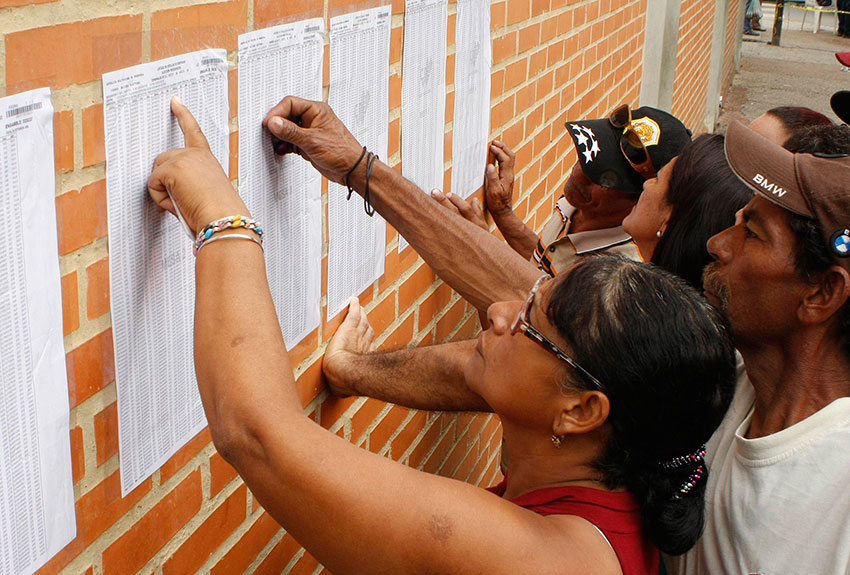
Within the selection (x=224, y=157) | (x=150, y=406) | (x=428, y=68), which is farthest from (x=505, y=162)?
(x=150, y=406)

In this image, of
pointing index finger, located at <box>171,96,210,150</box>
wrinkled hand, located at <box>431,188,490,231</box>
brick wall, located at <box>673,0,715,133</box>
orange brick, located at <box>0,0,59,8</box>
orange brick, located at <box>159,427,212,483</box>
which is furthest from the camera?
brick wall, located at <box>673,0,715,133</box>

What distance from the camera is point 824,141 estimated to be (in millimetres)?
2158

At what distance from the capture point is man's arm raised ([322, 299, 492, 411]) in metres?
2.09

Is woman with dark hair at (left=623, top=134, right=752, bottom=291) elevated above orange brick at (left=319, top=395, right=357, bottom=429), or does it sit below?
above

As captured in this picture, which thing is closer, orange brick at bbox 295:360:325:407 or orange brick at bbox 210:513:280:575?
orange brick at bbox 210:513:280:575

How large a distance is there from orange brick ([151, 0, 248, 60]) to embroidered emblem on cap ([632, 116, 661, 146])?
2.03 m

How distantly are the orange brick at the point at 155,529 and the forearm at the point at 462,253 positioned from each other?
82 cm

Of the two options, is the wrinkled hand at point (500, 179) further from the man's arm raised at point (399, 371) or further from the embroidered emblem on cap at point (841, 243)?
the embroidered emblem on cap at point (841, 243)

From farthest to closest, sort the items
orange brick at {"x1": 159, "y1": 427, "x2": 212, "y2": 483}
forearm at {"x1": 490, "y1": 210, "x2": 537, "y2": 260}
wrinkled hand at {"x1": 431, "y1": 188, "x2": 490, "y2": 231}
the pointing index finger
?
1. forearm at {"x1": 490, "y1": 210, "x2": 537, "y2": 260}
2. wrinkled hand at {"x1": 431, "y1": 188, "x2": 490, "y2": 231}
3. orange brick at {"x1": 159, "y1": 427, "x2": 212, "y2": 483}
4. the pointing index finger

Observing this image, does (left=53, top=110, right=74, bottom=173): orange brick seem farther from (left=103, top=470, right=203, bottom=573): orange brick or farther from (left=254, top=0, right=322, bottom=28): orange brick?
(left=103, top=470, right=203, bottom=573): orange brick

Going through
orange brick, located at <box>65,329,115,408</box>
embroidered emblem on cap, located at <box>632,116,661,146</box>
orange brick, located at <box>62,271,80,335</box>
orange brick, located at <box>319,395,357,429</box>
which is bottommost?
orange brick, located at <box>319,395,357,429</box>

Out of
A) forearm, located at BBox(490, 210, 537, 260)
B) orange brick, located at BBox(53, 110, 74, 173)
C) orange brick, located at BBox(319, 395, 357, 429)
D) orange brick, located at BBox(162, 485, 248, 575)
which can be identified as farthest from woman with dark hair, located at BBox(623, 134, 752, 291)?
orange brick, located at BBox(53, 110, 74, 173)

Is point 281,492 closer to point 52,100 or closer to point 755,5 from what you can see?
point 52,100

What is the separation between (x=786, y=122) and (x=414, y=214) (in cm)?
117
